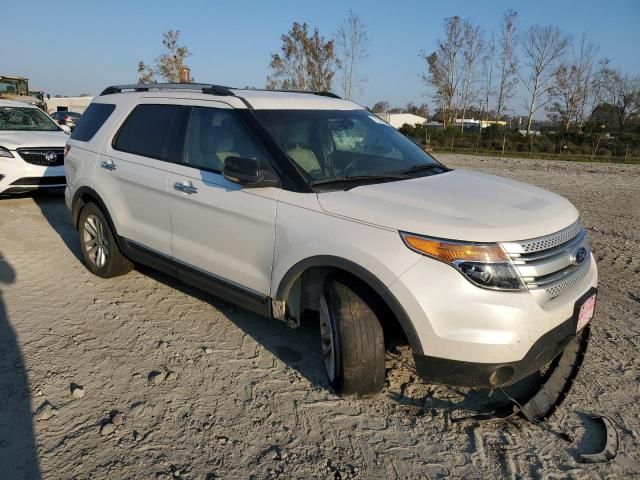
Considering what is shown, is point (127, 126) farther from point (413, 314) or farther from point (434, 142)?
point (434, 142)

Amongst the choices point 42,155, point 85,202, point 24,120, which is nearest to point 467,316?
point 85,202

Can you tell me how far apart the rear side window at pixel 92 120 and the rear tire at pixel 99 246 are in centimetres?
Result: 71

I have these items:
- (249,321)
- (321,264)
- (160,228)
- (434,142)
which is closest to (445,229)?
(321,264)

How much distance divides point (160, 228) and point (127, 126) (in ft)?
3.71

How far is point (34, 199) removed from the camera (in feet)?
29.7

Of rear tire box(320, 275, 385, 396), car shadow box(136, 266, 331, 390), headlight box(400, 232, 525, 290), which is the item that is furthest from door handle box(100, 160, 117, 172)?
headlight box(400, 232, 525, 290)

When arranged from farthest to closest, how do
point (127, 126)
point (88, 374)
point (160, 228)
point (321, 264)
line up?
point (127, 126) < point (160, 228) < point (88, 374) < point (321, 264)

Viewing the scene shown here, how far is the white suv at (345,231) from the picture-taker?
8.51ft

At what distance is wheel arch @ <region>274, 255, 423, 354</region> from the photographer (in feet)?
8.86

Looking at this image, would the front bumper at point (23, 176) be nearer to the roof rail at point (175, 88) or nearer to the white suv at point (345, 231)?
the roof rail at point (175, 88)

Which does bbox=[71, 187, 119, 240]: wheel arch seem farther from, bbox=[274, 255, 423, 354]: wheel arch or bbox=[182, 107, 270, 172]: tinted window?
bbox=[274, 255, 423, 354]: wheel arch

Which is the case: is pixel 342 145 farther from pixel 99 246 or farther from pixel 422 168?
pixel 99 246

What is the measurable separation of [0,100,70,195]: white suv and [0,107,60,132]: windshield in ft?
0.06

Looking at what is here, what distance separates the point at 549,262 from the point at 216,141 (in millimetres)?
2414
